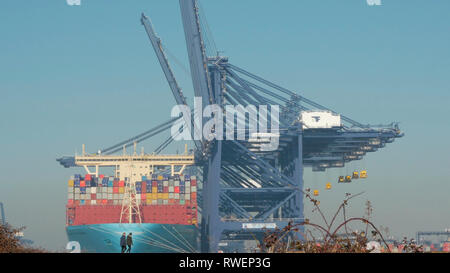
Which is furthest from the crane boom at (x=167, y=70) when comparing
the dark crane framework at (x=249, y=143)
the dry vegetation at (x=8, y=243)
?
the dry vegetation at (x=8, y=243)

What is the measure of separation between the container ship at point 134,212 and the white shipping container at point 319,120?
17.7 m

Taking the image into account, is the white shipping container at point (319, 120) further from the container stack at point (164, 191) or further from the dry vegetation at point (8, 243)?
the dry vegetation at point (8, 243)

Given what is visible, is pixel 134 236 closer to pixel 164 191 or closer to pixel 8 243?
pixel 164 191

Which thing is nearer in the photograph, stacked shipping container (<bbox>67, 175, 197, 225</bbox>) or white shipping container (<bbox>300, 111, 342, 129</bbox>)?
white shipping container (<bbox>300, 111, 342, 129</bbox>)

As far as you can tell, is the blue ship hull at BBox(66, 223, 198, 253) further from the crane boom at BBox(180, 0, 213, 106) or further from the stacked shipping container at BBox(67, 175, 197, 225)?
the crane boom at BBox(180, 0, 213, 106)

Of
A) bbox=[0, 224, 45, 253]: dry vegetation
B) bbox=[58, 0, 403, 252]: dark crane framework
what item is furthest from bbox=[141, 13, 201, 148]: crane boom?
bbox=[0, 224, 45, 253]: dry vegetation

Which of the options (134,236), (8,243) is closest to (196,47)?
(134,236)

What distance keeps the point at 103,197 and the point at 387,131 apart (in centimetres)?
3680

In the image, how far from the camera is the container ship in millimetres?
87688

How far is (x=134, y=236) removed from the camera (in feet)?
291

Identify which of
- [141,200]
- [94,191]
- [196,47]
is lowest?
[141,200]

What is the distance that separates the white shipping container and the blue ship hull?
67.1ft

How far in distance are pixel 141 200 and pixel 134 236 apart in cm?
543
